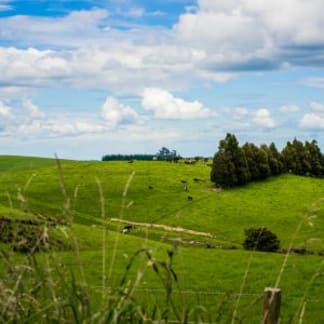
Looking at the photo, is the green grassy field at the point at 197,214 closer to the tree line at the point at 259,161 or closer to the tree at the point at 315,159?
the tree line at the point at 259,161

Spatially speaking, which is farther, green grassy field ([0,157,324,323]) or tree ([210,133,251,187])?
tree ([210,133,251,187])

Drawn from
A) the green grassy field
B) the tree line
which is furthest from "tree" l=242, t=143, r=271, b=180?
the green grassy field

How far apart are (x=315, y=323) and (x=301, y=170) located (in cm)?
8135

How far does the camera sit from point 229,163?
291 feet

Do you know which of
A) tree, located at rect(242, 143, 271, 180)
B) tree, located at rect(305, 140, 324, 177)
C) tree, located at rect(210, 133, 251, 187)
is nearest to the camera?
tree, located at rect(210, 133, 251, 187)

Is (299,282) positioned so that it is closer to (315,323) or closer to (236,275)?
(236,275)

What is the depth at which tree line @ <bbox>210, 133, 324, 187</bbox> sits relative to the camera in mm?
89312

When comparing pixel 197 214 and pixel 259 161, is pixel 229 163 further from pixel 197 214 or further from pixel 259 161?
pixel 197 214

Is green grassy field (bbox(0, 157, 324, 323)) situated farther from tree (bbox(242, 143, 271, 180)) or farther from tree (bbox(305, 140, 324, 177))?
tree (bbox(305, 140, 324, 177))

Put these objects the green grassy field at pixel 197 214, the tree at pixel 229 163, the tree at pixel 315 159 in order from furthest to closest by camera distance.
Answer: the tree at pixel 315 159
the tree at pixel 229 163
the green grassy field at pixel 197 214

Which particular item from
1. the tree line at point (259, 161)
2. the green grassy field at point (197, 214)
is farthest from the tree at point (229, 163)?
the green grassy field at point (197, 214)

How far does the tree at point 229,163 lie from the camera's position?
88938 millimetres

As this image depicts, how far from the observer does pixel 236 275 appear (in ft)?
114

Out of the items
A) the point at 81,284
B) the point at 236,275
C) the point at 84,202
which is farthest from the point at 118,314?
the point at 84,202
